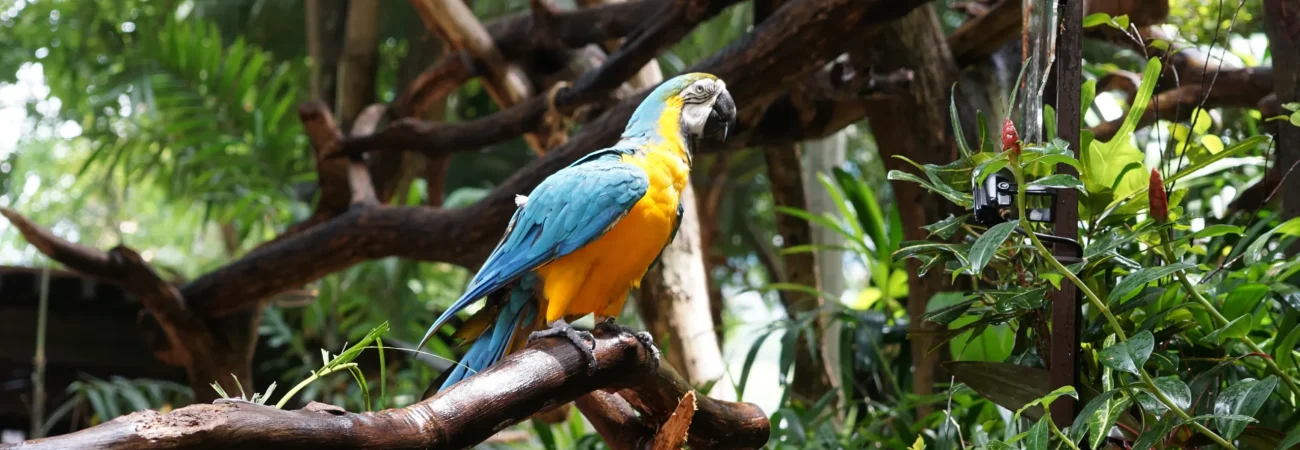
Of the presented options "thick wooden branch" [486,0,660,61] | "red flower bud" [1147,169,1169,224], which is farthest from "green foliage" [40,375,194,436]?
"red flower bud" [1147,169,1169,224]

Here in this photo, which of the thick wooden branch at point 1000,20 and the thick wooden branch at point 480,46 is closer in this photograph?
the thick wooden branch at point 1000,20

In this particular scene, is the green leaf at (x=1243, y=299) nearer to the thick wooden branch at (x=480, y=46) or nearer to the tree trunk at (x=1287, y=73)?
the tree trunk at (x=1287, y=73)

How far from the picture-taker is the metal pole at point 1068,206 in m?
0.88

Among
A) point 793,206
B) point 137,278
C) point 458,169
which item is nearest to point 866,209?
point 793,206

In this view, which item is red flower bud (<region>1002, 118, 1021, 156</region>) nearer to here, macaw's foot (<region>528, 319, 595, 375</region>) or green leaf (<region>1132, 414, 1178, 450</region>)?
green leaf (<region>1132, 414, 1178, 450</region>)

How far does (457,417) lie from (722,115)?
23.6 inches

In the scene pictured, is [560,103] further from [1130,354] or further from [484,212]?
[1130,354]

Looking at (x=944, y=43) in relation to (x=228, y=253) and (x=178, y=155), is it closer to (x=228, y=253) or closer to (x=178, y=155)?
(x=178, y=155)

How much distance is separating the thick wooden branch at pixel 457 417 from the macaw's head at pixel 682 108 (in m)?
0.29

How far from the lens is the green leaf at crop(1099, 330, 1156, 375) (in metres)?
0.83

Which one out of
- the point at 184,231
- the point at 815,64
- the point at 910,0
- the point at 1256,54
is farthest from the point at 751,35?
the point at 184,231

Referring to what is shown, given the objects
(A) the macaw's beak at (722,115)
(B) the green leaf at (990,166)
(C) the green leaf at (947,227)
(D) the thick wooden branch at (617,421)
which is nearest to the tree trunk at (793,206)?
(A) the macaw's beak at (722,115)

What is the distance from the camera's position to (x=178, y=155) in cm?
296

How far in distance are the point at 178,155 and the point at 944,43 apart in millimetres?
2315
